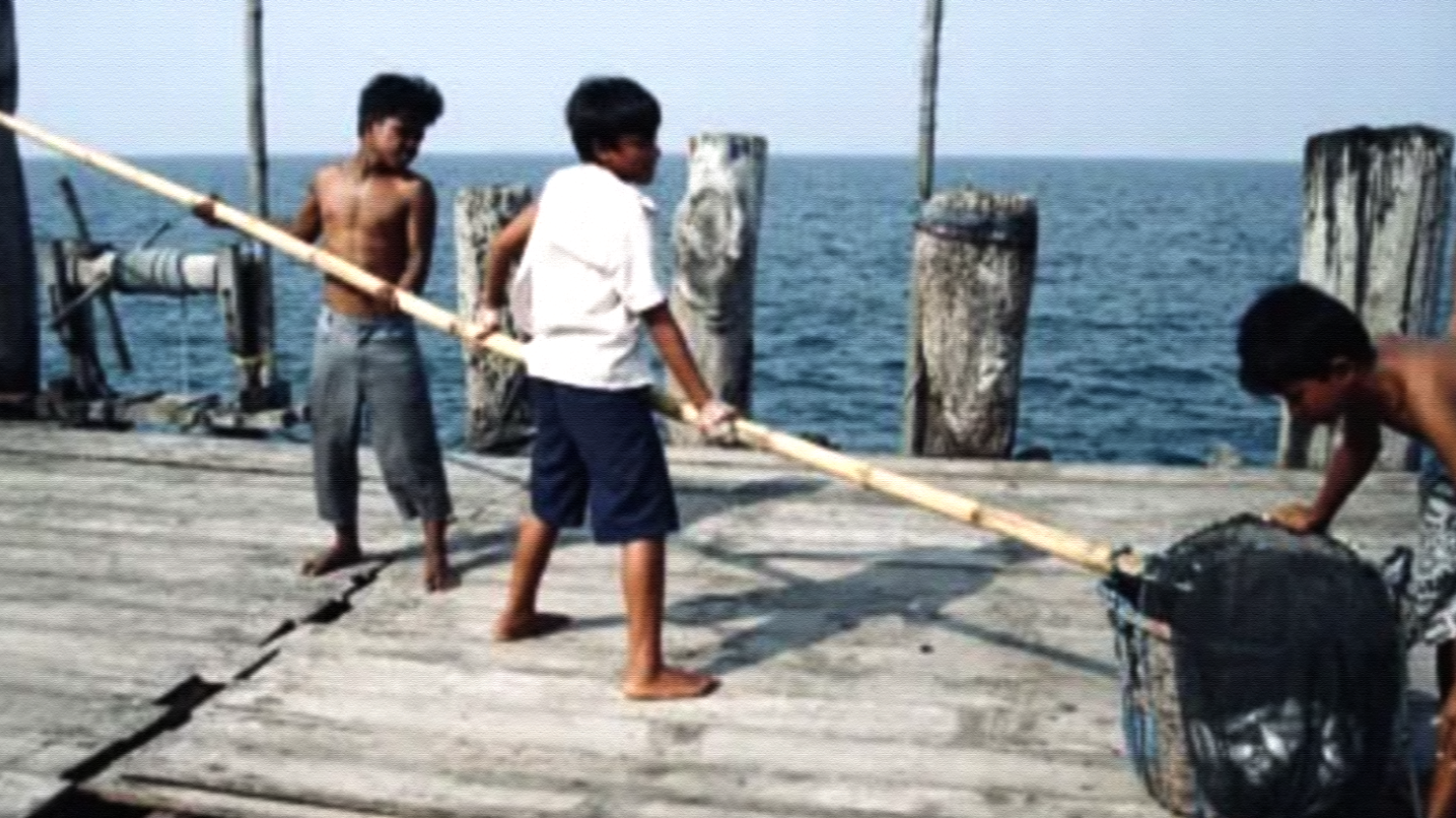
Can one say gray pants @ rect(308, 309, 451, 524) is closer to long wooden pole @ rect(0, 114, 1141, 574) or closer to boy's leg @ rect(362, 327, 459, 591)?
boy's leg @ rect(362, 327, 459, 591)

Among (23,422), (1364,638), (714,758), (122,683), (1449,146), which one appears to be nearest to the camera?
(1364,638)

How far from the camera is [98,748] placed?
3859 mm

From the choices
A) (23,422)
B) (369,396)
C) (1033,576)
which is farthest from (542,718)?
(23,422)

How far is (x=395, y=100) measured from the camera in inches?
192

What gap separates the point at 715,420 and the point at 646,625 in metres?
0.65

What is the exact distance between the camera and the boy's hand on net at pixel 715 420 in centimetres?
407

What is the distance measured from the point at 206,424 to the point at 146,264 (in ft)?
3.29

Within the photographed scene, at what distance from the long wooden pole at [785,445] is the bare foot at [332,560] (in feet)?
3.33

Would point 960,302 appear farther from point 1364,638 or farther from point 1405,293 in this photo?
point 1364,638

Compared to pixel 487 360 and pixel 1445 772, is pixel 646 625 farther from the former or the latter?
pixel 487 360

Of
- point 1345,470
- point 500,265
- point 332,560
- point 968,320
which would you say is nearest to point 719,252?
point 968,320

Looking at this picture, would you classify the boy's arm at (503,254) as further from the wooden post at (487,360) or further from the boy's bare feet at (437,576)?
the wooden post at (487,360)

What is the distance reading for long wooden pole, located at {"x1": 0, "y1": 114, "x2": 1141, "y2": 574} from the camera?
3.76 m

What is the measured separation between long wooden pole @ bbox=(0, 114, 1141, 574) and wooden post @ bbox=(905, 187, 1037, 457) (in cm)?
245
